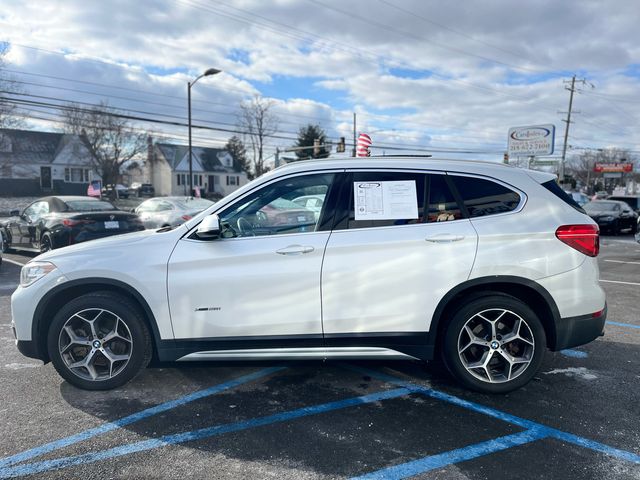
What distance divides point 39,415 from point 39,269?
112 centimetres

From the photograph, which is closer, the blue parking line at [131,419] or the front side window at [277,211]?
the blue parking line at [131,419]

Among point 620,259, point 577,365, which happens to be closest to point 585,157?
point 620,259

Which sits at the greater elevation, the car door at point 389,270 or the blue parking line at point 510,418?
the car door at point 389,270

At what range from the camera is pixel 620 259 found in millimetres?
12148

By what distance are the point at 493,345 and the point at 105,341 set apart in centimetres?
311

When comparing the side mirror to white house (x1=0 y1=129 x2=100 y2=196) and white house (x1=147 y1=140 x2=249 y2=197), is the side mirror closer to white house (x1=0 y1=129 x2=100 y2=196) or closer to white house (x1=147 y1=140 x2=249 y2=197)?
white house (x1=0 y1=129 x2=100 y2=196)

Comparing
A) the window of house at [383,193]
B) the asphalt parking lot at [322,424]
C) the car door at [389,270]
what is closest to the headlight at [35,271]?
the asphalt parking lot at [322,424]

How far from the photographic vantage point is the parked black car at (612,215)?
773 inches

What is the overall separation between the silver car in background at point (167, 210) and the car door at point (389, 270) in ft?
34.9

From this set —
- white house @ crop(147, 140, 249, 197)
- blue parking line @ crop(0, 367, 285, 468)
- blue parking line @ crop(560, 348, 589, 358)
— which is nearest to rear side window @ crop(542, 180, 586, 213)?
blue parking line @ crop(560, 348, 589, 358)

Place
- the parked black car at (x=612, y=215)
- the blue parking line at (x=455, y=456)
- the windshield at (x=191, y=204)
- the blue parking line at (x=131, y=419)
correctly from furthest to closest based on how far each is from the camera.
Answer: the parked black car at (x=612, y=215), the windshield at (x=191, y=204), the blue parking line at (x=131, y=419), the blue parking line at (x=455, y=456)

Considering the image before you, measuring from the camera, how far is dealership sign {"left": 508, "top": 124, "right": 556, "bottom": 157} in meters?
30.3

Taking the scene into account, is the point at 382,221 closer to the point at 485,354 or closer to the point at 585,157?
the point at 485,354

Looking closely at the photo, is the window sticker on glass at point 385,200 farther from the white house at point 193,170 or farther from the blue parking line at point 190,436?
the white house at point 193,170
